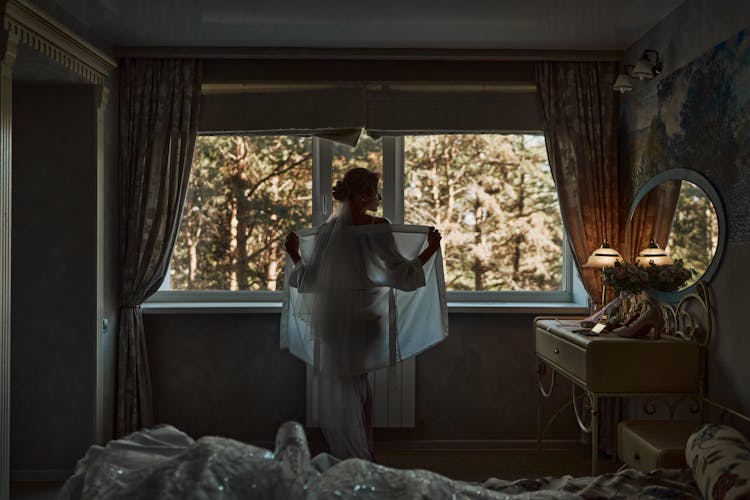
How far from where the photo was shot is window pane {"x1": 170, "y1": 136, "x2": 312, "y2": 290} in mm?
4398

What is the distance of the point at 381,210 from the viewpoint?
4402 mm

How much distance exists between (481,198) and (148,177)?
2059 millimetres

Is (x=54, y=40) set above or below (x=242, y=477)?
above

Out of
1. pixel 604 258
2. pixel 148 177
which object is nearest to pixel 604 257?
pixel 604 258

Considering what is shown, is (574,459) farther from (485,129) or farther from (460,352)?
(485,129)

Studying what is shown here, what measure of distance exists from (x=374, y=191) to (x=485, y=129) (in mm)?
1132

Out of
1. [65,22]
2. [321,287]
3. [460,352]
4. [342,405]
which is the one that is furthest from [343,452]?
[65,22]

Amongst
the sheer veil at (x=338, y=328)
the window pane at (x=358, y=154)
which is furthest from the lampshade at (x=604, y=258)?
the window pane at (x=358, y=154)

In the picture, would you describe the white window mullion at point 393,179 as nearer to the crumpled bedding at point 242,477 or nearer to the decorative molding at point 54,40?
the decorative molding at point 54,40

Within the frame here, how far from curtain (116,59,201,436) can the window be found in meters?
0.29

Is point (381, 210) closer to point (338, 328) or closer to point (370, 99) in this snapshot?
point (370, 99)

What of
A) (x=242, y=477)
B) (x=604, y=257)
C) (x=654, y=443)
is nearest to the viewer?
(x=242, y=477)

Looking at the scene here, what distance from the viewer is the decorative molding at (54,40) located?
2680 mm

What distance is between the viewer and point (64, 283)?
3.65 meters
